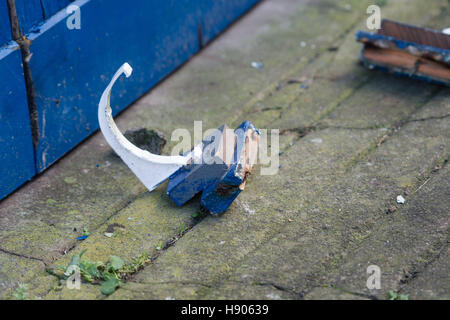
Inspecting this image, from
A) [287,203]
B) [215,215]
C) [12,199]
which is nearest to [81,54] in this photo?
[12,199]

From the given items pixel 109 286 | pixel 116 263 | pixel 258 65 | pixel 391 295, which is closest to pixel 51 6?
pixel 116 263

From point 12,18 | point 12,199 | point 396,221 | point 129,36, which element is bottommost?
point 12,199

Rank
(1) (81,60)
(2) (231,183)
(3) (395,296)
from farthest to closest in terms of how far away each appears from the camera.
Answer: (1) (81,60) → (2) (231,183) → (3) (395,296)

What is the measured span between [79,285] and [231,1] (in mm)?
2773

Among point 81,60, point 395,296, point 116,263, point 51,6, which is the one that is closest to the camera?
point 395,296

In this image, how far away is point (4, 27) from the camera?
9.26 ft

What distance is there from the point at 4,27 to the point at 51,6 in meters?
0.32

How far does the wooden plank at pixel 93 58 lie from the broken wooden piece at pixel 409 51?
1.31m

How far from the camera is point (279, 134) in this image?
3506 millimetres

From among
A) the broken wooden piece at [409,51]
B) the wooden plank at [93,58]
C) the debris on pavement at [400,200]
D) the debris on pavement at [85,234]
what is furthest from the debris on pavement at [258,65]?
the debris on pavement at [85,234]

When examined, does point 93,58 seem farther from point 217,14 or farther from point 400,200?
point 400,200

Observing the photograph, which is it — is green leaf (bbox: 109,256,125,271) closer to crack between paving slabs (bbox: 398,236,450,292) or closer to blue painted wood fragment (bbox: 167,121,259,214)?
blue painted wood fragment (bbox: 167,121,259,214)

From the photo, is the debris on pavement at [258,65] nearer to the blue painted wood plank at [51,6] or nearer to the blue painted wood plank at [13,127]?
the blue painted wood plank at [51,6]

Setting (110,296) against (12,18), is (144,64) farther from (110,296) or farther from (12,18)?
(110,296)
